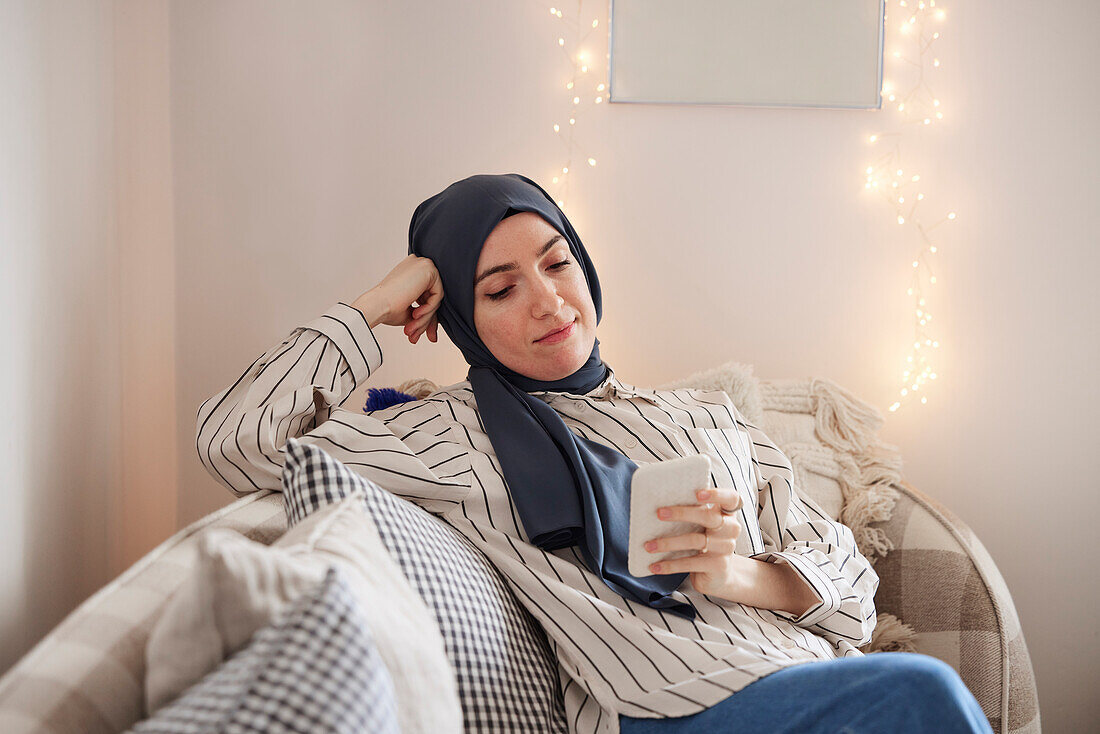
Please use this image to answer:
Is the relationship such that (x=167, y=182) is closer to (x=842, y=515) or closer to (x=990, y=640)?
(x=842, y=515)

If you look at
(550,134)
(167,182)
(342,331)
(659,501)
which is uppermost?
(550,134)

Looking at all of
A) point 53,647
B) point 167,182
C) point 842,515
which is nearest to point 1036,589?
point 842,515

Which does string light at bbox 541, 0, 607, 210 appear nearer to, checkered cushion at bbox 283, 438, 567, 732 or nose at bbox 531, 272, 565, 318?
nose at bbox 531, 272, 565, 318

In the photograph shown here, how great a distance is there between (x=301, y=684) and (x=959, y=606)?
118 cm

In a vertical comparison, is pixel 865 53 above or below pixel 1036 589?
above

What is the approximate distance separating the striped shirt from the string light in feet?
1.96

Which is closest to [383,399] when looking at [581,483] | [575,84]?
[581,483]

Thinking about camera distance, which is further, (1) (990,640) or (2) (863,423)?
(2) (863,423)

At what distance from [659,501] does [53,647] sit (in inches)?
23.6

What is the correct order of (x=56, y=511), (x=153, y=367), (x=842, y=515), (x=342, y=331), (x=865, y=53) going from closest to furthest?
1. (x=56, y=511)
2. (x=342, y=331)
3. (x=842, y=515)
4. (x=153, y=367)
5. (x=865, y=53)

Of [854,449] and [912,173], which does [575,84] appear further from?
[854,449]

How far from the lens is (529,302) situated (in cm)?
123

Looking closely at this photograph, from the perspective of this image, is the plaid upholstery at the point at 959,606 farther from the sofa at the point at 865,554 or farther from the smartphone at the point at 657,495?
the smartphone at the point at 657,495

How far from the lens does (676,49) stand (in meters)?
1.67
